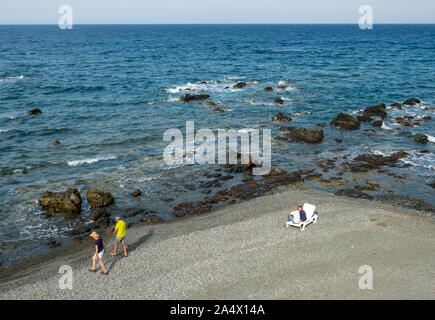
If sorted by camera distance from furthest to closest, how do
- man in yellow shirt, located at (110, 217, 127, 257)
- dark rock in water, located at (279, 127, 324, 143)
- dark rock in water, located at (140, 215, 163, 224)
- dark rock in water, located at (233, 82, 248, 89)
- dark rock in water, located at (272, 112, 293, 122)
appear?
dark rock in water, located at (233, 82, 248, 89)
dark rock in water, located at (272, 112, 293, 122)
dark rock in water, located at (279, 127, 324, 143)
dark rock in water, located at (140, 215, 163, 224)
man in yellow shirt, located at (110, 217, 127, 257)

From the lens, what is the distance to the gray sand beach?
Result: 50.5 ft

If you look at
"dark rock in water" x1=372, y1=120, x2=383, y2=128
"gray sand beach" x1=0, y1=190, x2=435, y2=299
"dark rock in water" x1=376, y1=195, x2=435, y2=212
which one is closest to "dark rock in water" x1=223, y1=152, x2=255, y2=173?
"gray sand beach" x1=0, y1=190, x2=435, y2=299

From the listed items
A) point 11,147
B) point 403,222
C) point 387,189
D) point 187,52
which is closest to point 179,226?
point 403,222

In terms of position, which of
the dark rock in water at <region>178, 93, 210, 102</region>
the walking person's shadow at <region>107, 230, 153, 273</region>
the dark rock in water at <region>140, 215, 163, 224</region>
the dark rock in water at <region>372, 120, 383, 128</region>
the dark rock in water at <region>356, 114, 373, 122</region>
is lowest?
the walking person's shadow at <region>107, 230, 153, 273</region>

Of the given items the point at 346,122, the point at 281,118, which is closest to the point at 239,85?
the point at 281,118

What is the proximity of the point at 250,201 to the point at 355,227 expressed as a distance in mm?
7520

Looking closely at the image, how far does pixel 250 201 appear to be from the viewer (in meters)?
25.4

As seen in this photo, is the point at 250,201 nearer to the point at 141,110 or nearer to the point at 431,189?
the point at 431,189

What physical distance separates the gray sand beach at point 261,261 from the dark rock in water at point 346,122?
19493mm

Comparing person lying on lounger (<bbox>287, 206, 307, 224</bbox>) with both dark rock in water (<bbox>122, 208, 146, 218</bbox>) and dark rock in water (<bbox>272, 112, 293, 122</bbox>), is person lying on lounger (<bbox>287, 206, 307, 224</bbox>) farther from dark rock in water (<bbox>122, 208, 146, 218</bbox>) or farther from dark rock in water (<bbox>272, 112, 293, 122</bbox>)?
dark rock in water (<bbox>272, 112, 293, 122</bbox>)

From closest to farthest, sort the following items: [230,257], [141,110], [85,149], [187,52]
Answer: [230,257]
[85,149]
[141,110]
[187,52]

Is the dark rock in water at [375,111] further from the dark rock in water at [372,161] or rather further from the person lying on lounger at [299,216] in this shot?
the person lying on lounger at [299,216]

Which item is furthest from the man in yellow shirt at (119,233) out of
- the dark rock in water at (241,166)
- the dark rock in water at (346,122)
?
the dark rock in water at (346,122)

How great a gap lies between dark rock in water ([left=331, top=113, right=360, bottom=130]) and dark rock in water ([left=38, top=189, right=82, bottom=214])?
93.2ft
